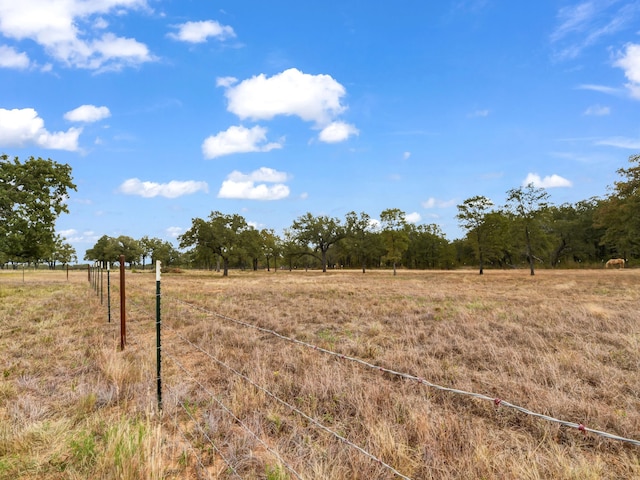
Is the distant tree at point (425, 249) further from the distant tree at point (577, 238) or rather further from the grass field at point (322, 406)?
the grass field at point (322, 406)

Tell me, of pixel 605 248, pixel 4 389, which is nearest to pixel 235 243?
pixel 4 389

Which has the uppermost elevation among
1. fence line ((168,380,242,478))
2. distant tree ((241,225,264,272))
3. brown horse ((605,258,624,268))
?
distant tree ((241,225,264,272))

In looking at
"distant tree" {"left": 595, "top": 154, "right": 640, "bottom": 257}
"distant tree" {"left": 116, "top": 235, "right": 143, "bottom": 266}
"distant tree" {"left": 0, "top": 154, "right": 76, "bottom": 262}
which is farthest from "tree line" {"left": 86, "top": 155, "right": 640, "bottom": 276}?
→ "distant tree" {"left": 116, "top": 235, "right": 143, "bottom": 266}

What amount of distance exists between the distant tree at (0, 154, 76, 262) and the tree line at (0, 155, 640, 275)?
5cm

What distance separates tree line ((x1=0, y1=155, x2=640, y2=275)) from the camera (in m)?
24.3

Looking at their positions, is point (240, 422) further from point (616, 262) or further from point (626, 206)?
point (616, 262)

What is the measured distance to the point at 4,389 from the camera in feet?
19.4

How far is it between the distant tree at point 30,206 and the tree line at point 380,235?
0.18 feet

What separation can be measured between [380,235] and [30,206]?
4802cm

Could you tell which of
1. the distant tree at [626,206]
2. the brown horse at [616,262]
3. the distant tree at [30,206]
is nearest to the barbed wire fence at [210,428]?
the distant tree at [30,206]

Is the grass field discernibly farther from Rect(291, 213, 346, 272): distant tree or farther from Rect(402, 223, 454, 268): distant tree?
Rect(402, 223, 454, 268): distant tree

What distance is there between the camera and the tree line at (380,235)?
79.7 ft

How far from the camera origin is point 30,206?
23.9 m

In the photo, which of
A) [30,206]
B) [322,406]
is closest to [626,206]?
[322,406]
